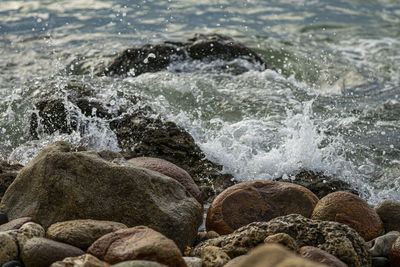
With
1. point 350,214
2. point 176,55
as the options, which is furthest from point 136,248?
point 176,55

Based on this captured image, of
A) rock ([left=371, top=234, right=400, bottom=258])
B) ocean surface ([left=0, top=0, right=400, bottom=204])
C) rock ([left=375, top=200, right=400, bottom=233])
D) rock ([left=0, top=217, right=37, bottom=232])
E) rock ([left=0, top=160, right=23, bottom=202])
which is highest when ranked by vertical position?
rock ([left=0, top=217, right=37, bottom=232])

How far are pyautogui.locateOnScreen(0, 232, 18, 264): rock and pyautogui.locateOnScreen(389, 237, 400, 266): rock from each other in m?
2.48

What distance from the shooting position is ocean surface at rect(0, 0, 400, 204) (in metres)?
6.39

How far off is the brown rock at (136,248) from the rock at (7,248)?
452 mm

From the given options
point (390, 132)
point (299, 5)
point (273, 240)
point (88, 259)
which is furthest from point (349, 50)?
point (88, 259)

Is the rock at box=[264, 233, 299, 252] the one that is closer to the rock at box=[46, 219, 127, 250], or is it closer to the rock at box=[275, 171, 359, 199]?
the rock at box=[46, 219, 127, 250]

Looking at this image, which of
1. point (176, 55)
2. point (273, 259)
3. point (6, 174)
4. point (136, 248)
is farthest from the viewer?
point (176, 55)

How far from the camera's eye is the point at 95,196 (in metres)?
4.02

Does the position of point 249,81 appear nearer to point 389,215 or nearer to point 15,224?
point 389,215

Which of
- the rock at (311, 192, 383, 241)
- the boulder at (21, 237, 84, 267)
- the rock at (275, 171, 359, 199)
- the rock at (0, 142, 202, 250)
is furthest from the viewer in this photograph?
the rock at (275, 171, 359, 199)

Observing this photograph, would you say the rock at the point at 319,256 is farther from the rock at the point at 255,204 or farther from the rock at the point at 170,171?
the rock at the point at 170,171

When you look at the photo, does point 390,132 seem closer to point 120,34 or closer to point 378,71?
point 378,71

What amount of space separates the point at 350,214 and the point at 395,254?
554 mm

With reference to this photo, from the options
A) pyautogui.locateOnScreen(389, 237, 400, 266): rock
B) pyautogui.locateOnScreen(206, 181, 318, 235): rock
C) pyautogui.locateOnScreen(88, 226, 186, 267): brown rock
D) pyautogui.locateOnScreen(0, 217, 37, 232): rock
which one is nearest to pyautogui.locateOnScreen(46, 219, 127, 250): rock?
pyautogui.locateOnScreen(88, 226, 186, 267): brown rock
